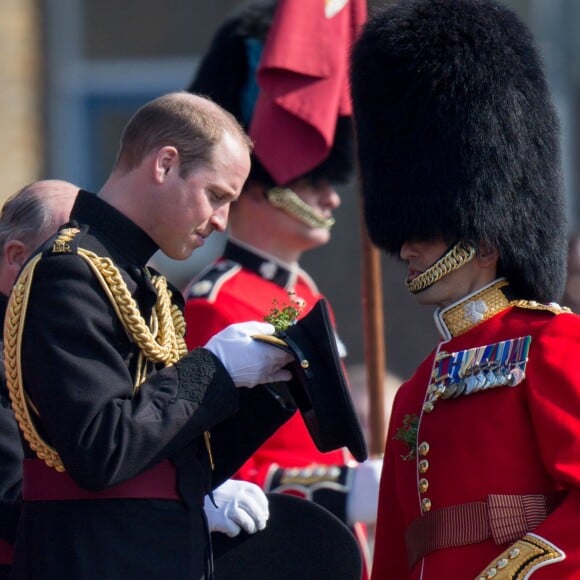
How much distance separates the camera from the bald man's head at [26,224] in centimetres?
375

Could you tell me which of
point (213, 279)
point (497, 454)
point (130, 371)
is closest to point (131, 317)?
point (130, 371)

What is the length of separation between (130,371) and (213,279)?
147 cm

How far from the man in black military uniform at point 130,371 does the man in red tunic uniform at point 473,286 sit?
37 centimetres

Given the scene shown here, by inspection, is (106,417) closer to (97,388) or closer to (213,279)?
(97,388)

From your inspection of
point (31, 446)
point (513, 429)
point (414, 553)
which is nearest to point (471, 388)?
point (513, 429)

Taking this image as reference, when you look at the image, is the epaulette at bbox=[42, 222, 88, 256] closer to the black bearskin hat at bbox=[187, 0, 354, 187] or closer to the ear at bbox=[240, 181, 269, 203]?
the ear at bbox=[240, 181, 269, 203]

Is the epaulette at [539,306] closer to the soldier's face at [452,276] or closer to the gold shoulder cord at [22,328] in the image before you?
the soldier's face at [452,276]

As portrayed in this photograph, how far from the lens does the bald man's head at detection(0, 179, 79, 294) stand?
3.75 metres

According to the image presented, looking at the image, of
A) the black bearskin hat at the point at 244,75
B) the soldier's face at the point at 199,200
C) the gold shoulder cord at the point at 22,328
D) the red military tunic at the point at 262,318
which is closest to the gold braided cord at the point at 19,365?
the gold shoulder cord at the point at 22,328

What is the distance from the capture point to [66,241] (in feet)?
10.00

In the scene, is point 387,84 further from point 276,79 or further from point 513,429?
point 276,79

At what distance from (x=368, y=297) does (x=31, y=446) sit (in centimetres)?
161

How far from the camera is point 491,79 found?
331 cm

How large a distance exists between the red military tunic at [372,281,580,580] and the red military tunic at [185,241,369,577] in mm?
876
